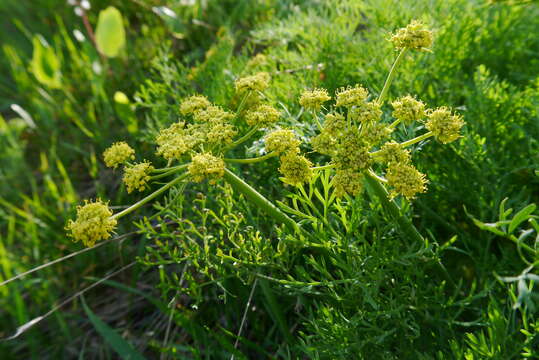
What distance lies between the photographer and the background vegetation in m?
1.44

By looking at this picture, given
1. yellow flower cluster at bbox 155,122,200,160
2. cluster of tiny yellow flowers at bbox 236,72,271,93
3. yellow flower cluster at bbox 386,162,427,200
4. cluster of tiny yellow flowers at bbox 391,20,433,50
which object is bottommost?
yellow flower cluster at bbox 386,162,427,200

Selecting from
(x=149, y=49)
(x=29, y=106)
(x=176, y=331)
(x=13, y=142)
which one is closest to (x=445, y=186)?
(x=176, y=331)

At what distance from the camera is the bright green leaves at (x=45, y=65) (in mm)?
3033

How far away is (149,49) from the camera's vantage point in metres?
3.22

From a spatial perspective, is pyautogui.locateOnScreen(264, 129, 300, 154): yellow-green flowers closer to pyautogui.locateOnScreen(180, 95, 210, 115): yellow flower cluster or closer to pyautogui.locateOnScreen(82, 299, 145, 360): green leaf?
pyautogui.locateOnScreen(180, 95, 210, 115): yellow flower cluster

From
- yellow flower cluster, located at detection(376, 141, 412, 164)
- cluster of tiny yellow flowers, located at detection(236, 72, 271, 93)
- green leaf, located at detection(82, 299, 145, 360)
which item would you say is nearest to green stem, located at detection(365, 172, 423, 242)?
yellow flower cluster, located at detection(376, 141, 412, 164)

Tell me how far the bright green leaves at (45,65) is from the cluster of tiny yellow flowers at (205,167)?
7.81 feet

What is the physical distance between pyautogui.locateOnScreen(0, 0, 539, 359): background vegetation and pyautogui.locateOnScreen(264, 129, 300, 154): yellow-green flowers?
353 millimetres

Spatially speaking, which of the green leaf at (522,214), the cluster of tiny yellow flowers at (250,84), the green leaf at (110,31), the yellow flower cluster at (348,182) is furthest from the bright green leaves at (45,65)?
the green leaf at (522,214)

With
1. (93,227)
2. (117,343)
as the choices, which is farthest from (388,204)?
(117,343)

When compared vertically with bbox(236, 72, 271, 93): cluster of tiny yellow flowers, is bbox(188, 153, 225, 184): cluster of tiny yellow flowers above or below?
below

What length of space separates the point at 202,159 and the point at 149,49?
2.33 m

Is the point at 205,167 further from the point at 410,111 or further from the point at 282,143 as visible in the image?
the point at 410,111

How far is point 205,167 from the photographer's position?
3.71 ft
